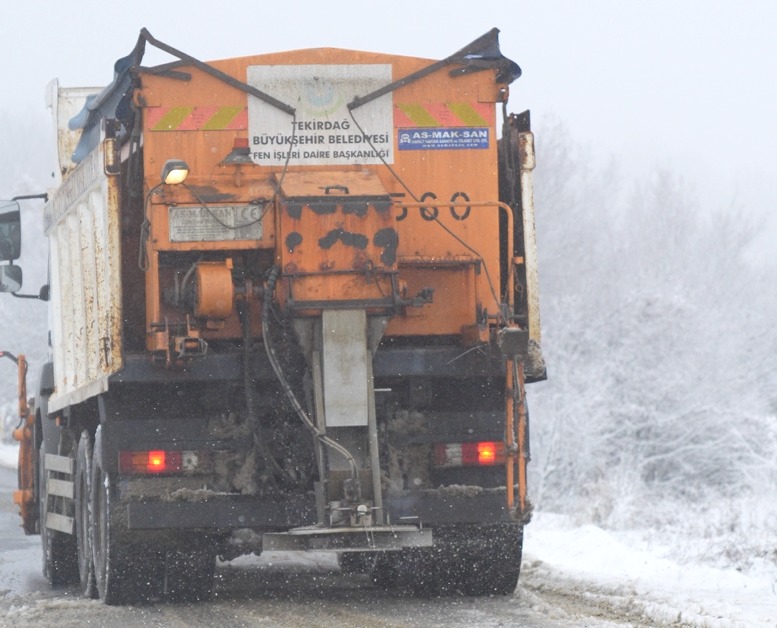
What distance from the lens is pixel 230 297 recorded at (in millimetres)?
6855

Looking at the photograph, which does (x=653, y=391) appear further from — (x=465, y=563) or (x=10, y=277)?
(x=465, y=563)

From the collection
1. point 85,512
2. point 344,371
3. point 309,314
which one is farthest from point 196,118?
point 85,512

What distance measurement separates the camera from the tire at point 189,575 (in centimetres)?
758

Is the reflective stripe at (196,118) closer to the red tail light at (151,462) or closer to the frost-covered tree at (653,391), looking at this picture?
the red tail light at (151,462)

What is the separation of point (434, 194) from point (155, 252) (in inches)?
57.6

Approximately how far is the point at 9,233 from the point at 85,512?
254 cm

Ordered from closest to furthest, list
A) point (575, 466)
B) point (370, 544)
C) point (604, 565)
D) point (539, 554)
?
point (370, 544)
point (604, 565)
point (539, 554)
point (575, 466)

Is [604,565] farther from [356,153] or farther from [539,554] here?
[356,153]

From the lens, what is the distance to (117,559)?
294 inches

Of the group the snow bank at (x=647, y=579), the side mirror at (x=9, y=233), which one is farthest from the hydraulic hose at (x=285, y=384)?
the side mirror at (x=9, y=233)

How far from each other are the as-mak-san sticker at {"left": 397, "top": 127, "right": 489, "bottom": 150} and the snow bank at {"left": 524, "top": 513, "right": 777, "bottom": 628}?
2.42 metres

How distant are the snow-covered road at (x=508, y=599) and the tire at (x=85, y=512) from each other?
20cm

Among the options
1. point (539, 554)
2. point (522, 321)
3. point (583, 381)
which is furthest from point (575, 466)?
point (522, 321)

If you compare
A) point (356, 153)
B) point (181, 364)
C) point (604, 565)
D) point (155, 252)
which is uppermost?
point (356, 153)
